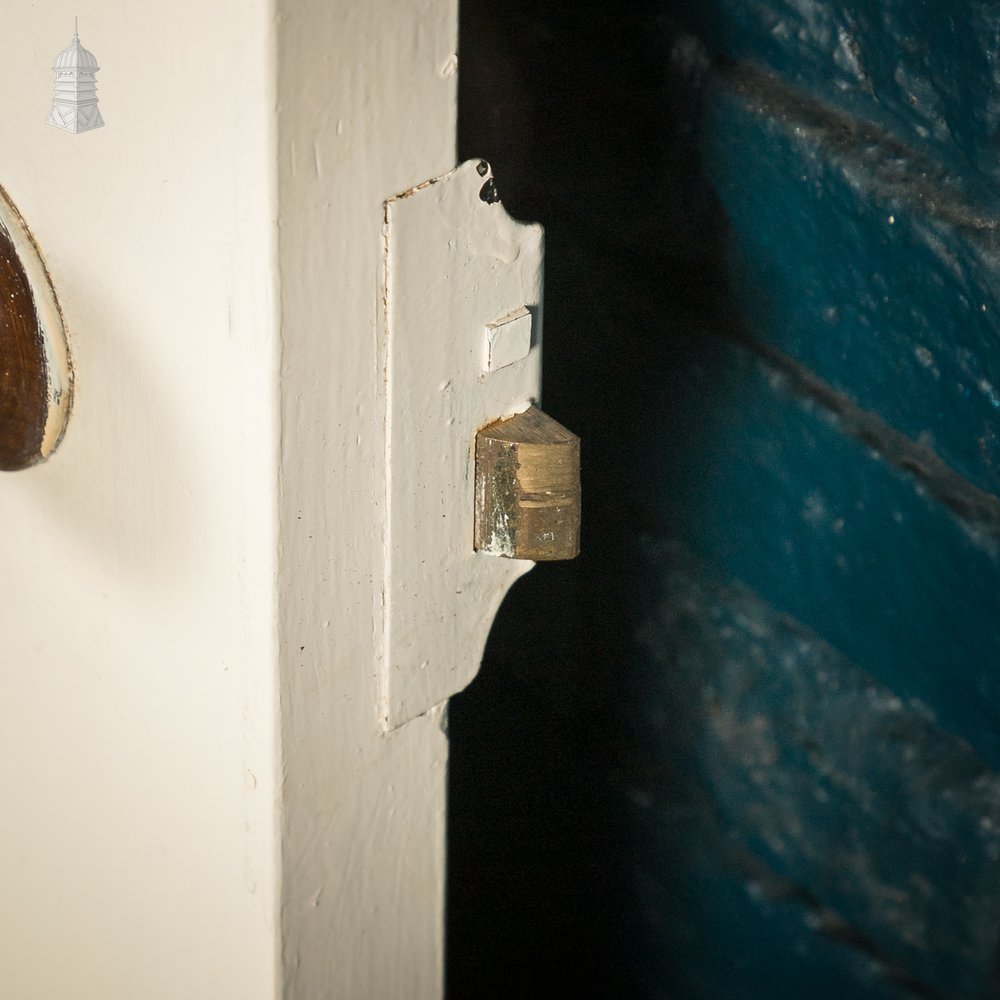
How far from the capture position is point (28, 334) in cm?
53

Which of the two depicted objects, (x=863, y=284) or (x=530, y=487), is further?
(x=863, y=284)

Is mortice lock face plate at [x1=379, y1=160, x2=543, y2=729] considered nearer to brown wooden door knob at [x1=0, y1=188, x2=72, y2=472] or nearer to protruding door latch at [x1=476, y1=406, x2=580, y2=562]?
protruding door latch at [x1=476, y1=406, x2=580, y2=562]

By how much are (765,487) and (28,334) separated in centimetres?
37

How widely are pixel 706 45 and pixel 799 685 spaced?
1.08 ft

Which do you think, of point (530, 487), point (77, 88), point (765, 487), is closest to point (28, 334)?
point (77, 88)

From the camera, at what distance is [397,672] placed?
1.73 feet

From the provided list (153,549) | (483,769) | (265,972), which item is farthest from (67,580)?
(483,769)

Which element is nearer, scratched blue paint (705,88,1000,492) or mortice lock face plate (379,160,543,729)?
mortice lock face plate (379,160,543,729)

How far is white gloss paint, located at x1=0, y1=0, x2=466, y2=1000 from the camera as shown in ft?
1.46

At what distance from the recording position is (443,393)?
0.51 m

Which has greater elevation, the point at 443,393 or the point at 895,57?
the point at 895,57

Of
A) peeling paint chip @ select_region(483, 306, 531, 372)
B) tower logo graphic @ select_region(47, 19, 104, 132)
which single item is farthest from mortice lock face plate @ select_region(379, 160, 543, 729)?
tower logo graphic @ select_region(47, 19, 104, 132)

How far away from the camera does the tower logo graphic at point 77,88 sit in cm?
48

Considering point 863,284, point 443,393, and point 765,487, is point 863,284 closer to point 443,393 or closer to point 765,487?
point 765,487
